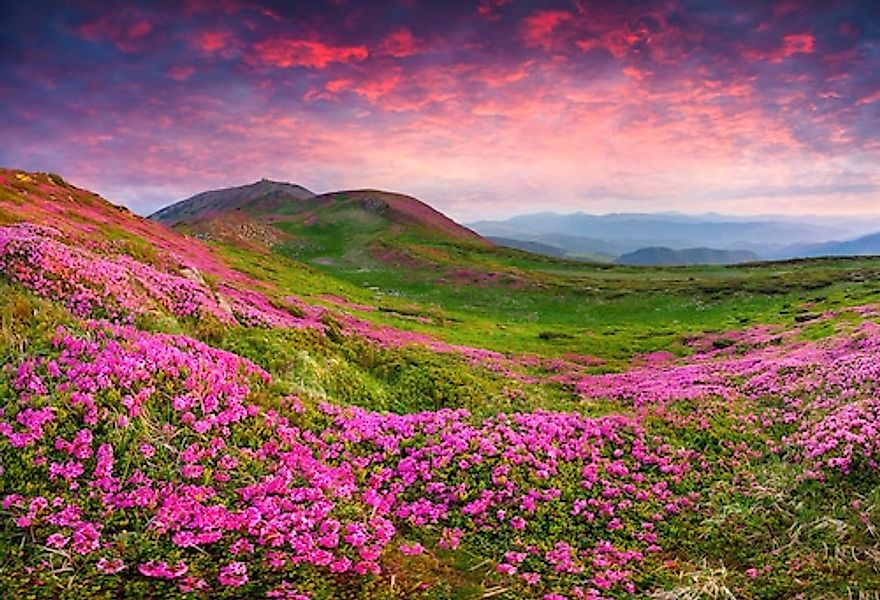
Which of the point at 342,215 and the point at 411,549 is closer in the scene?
the point at 411,549

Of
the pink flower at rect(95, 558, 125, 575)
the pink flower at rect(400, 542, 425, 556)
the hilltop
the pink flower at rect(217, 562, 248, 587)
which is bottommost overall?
the pink flower at rect(400, 542, 425, 556)

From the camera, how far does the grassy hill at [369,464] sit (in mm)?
8930

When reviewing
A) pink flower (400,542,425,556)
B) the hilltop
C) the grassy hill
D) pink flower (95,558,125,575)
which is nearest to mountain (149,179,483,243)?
the hilltop

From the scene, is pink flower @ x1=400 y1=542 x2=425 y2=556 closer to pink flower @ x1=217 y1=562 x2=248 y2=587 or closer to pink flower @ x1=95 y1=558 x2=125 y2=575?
pink flower @ x1=217 y1=562 x2=248 y2=587

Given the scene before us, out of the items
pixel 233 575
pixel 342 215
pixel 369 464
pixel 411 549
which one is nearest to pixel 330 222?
pixel 342 215

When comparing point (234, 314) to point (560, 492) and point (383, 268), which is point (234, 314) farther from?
point (383, 268)

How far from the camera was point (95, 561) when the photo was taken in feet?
26.7

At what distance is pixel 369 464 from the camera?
1352 centimetres

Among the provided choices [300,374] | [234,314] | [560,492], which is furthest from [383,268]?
[560,492]

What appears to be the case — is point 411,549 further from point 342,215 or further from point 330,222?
point 342,215

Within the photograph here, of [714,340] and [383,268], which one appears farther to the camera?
[383,268]

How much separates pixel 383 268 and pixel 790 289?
56.4m

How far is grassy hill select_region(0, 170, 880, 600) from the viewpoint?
8930 mm

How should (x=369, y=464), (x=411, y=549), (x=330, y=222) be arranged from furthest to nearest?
(x=330, y=222), (x=369, y=464), (x=411, y=549)
